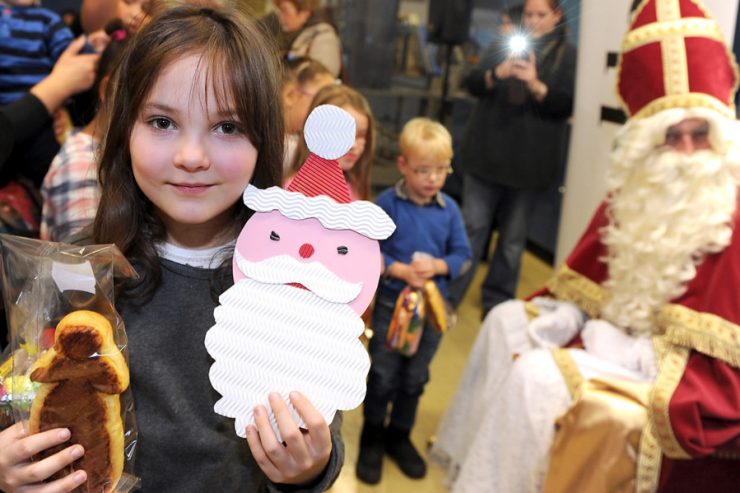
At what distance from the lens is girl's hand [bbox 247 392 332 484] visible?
2.60 feet

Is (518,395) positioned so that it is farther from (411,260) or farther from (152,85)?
(152,85)

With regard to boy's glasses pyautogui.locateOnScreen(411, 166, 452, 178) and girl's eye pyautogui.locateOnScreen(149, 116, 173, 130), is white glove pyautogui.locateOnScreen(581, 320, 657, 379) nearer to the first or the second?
boy's glasses pyautogui.locateOnScreen(411, 166, 452, 178)

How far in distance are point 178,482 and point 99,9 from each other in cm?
211

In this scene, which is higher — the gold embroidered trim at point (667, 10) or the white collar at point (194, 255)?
the gold embroidered trim at point (667, 10)

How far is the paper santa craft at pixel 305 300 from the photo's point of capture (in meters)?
0.82

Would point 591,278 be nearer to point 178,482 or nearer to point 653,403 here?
point 653,403

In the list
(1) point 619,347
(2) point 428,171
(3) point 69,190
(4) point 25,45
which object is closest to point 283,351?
(3) point 69,190

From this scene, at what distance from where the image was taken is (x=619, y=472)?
1.64 m

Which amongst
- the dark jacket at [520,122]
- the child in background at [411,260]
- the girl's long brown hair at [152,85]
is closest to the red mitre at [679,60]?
the child in background at [411,260]

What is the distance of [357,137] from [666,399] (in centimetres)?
111

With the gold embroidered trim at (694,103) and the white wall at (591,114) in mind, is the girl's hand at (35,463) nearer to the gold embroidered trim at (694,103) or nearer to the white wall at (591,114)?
the gold embroidered trim at (694,103)

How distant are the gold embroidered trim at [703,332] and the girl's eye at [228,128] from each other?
1303 mm

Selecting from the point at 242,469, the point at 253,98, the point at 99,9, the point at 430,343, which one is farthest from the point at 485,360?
the point at 99,9

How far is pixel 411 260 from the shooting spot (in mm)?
2197
